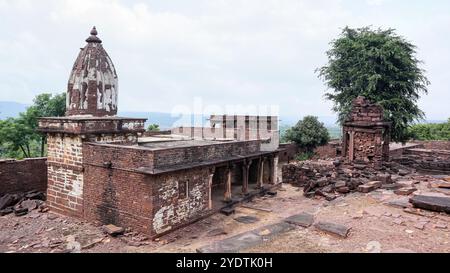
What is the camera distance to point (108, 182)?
11133mm

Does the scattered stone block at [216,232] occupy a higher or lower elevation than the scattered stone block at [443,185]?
lower

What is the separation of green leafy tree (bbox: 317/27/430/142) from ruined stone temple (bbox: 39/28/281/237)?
41.1ft

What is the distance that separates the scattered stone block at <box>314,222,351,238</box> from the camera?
8.87m

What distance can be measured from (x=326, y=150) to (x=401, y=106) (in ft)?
20.6

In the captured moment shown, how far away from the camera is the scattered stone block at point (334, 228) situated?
8866mm

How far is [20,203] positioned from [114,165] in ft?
17.1

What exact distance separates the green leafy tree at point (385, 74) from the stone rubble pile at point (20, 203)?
1948cm

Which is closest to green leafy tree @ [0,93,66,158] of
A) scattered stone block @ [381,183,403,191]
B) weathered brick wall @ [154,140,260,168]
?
weathered brick wall @ [154,140,260,168]

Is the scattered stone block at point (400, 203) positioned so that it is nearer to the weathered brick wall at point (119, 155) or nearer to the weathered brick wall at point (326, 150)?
the weathered brick wall at point (119, 155)

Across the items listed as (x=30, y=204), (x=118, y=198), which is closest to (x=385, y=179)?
(x=118, y=198)

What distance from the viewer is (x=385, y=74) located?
23.3 metres

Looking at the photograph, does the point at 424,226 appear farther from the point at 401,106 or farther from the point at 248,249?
the point at 401,106

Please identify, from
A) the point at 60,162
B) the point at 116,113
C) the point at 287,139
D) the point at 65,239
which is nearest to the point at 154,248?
the point at 65,239

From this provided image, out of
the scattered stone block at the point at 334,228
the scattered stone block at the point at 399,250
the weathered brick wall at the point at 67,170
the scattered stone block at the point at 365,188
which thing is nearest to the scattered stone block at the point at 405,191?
the scattered stone block at the point at 365,188
